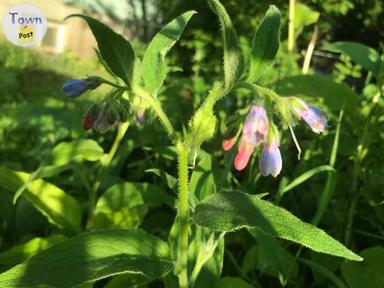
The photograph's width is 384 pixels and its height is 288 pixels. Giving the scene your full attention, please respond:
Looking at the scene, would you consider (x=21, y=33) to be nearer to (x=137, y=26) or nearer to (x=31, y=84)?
(x=31, y=84)

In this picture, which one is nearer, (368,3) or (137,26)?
(368,3)

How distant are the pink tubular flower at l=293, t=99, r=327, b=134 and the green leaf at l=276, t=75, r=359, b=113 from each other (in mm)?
571

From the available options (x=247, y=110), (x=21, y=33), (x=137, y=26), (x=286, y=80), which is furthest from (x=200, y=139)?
(x=137, y=26)

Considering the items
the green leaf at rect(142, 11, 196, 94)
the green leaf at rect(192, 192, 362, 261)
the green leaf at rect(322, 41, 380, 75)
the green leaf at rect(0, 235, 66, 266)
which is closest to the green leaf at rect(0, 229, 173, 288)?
the green leaf at rect(192, 192, 362, 261)

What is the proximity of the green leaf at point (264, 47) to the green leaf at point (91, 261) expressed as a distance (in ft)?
0.96

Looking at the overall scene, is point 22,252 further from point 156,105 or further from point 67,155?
point 156,105

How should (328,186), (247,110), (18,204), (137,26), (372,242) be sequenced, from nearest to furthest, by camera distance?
(247,110) → (328,186) → (372,242) → (18,204) → (137,26)

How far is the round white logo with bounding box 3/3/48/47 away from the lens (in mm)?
1518

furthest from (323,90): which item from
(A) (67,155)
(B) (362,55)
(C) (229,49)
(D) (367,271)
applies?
(C) (229,49)

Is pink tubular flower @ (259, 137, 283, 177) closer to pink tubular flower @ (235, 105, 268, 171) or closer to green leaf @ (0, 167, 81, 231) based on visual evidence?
pink tubular flower @ (235, 105, 268, 171)

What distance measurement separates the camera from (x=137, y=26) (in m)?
9.09

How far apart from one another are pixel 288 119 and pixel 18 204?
92 cm

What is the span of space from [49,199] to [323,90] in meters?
0.66

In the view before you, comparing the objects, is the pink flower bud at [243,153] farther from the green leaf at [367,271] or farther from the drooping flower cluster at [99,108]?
the green leaf at [367,271]
